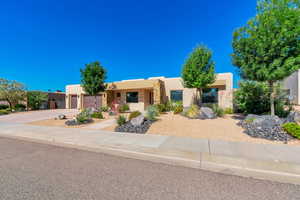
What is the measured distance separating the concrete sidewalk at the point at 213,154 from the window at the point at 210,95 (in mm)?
9006

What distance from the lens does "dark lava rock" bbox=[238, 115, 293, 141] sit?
488cm

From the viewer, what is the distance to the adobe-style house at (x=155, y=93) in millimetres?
12362

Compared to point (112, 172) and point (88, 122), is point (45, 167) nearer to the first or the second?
point (112, 172)

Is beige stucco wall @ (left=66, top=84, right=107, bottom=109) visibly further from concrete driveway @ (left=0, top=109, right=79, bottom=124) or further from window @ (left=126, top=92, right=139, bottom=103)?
window @ (left=126, top=92, right=139, bottom=103)

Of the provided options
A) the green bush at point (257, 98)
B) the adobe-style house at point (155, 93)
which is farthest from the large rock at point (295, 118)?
the adobe-style house at point (155, 93)

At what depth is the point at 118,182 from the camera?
8.23 feet

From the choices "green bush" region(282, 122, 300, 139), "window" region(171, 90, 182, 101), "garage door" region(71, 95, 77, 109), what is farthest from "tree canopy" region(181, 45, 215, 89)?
"garage door" region(71, 95, 77, 109)

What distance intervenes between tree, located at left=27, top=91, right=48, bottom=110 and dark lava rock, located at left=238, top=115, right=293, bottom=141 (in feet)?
79.7

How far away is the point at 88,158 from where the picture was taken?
3.67 meters

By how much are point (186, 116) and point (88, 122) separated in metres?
6.67

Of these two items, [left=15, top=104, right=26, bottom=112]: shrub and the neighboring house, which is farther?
the neighboring house

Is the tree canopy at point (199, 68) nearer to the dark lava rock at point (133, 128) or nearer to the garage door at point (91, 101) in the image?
the dark lava rock at point (133, 128)

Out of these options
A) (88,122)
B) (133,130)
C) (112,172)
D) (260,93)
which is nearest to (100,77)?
(88,122)

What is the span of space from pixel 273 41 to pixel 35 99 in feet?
83.5
